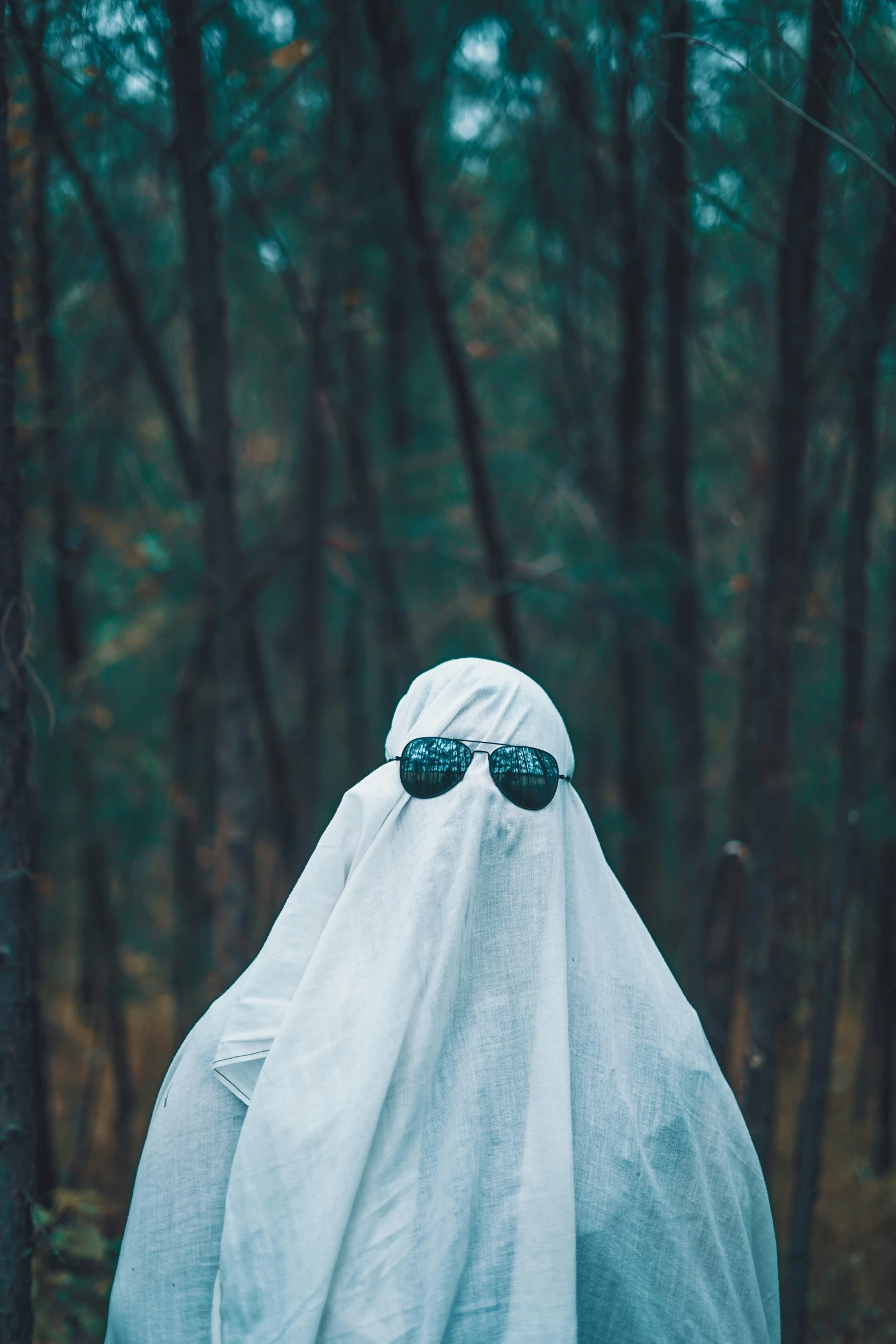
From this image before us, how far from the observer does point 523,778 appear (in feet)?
5.26

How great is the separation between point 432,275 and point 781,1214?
414 cm

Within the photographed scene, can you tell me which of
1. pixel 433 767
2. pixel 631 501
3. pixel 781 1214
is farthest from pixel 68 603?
pixel 781 1214

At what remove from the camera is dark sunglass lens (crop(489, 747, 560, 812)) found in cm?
160

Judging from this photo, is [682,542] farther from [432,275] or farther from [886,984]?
[886,984]

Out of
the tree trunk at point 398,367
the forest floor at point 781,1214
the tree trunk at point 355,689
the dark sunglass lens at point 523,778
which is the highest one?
the tree trunk at point 398,367

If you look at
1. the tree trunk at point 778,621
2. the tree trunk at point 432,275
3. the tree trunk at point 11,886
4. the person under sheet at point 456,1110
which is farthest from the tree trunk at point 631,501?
the person under sheet at point 456,1110

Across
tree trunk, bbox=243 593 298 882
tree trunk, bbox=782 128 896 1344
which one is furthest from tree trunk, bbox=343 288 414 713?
tree trunk, bbox=782 128 896 1344

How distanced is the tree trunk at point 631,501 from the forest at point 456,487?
0.08ft

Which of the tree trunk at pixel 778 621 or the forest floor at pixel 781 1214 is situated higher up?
the tree trunk at pixel 778 621

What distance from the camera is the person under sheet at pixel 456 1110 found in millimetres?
1373

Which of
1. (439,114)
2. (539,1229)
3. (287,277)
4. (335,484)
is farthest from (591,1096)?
(335,484)

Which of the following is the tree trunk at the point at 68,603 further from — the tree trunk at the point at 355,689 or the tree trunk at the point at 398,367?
the tree trunk at the point at 398,367

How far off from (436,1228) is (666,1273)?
373 mm

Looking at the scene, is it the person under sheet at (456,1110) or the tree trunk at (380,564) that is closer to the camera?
the person under sheet at (456,1110)
